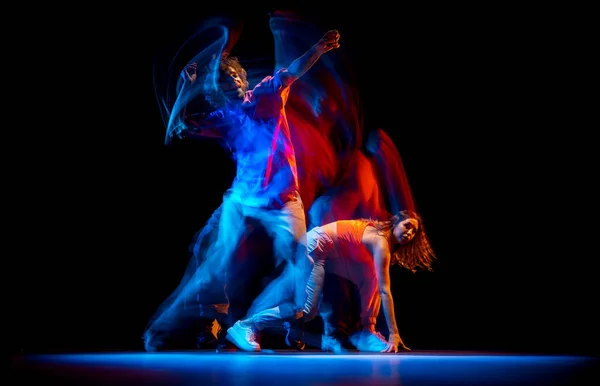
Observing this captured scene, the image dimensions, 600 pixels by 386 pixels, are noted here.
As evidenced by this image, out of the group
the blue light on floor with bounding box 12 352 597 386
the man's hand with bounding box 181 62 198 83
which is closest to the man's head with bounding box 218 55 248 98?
the man's hand with bounding box 181 62 198 83

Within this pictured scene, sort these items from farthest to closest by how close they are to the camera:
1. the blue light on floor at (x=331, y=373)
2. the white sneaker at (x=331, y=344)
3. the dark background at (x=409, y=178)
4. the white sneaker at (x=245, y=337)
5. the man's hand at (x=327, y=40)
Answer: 1. the dark background at (x=409, y=178)
2. the white sneaker at (x=331, y=344)
3. the white sneaker at (x=245, y=337)
4. the man's hand at (x=327, y=40)
5. the blue light on floor at (x=331, y=373)

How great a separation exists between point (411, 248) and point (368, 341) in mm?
663

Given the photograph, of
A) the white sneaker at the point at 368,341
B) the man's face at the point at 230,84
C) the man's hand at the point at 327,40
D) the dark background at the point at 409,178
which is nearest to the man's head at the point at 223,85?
the man's face at the point at 230,84

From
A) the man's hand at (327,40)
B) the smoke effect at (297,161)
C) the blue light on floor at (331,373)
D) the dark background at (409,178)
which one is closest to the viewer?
the blue light on floor at (331,373)

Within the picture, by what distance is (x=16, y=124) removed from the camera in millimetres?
4180

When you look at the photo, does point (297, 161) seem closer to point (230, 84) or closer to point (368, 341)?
point (230, 84)

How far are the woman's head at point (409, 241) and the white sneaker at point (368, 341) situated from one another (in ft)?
1.64

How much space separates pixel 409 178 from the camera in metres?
4.36

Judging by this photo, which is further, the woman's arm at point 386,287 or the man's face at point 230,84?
the woman's arm at point 386,287

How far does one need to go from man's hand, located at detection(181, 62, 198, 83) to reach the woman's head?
1.52 meters

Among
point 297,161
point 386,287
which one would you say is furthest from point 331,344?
point 297,161

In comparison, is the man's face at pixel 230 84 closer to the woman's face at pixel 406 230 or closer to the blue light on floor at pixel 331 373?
the woman's face at pixel 406 230

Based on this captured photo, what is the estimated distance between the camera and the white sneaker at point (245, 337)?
344 cm

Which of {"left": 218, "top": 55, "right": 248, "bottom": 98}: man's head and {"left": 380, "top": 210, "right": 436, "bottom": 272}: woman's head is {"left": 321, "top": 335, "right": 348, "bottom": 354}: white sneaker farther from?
{"left": 218, "top": 55, "right": 248, "bottom": 98}: man's head
